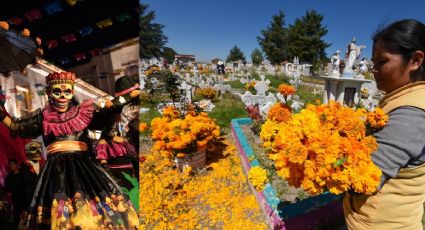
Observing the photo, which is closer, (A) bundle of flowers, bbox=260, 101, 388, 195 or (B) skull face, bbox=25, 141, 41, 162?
(A) bundle of flowers, bbox=260, 101, 388, 195

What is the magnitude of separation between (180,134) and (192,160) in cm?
58

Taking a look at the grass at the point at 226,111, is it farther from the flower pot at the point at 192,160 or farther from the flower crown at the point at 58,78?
the flower crown at the point at 58,78

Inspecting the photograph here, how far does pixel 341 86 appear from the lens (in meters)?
7.20

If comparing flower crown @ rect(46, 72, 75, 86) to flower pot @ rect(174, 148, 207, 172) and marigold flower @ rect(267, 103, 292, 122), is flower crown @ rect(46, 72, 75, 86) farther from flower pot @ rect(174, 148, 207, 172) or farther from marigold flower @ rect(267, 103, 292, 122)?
flower pot @ rect(174, 148, 207, 172)

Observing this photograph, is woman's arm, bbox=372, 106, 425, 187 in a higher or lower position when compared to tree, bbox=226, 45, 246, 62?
lower

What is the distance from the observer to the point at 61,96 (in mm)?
2223

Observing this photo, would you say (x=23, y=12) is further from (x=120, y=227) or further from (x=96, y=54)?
(x=120, y=227)

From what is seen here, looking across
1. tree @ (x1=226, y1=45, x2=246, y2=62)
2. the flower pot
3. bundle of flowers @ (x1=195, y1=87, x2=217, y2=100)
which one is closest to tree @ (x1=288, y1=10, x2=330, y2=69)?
tree @ (x1=226, y1=45, x2=246, y2=62)

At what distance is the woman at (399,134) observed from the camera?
1.21 metres

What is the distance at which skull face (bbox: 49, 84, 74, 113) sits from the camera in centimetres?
221

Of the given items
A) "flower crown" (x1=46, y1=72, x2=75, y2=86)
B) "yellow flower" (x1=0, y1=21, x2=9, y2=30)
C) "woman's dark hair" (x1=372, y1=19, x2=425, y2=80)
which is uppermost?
"yellow flower" (x1=0, y1=21, x2=9, y2=30)

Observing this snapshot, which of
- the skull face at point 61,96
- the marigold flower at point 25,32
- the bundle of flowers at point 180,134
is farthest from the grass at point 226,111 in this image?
the marigold flower at point 25,32

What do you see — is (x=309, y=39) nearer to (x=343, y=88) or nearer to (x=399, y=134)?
(x=343, y=88)

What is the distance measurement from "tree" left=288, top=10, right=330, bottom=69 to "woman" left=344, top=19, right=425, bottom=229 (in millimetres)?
35298
